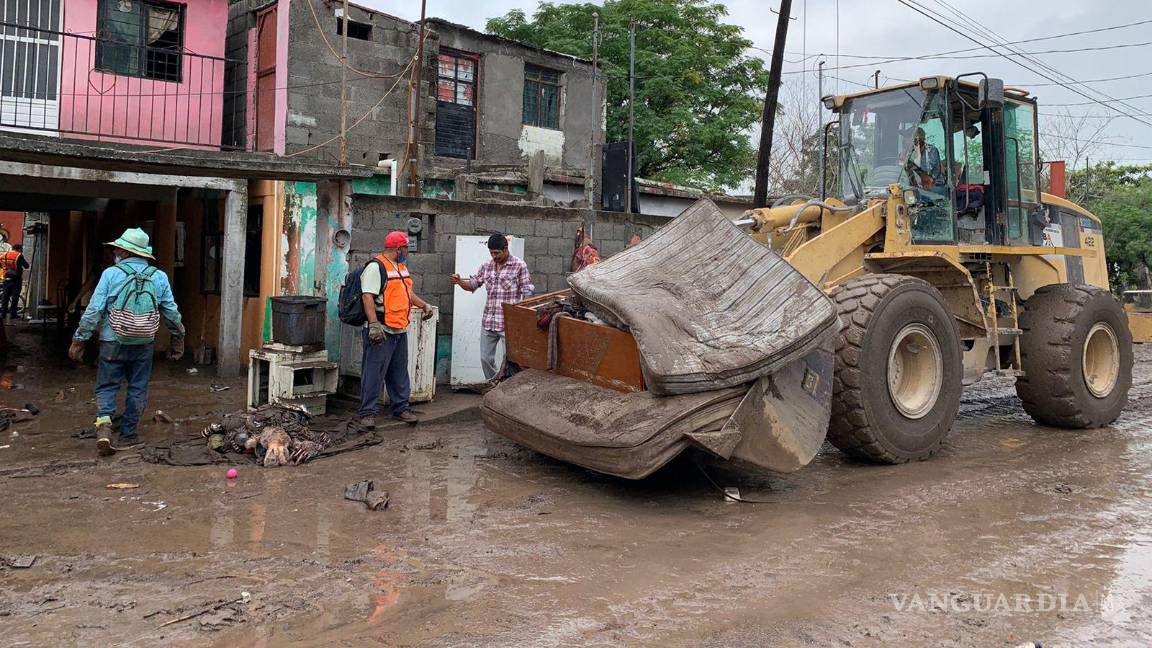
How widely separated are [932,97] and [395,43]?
12275 millimetres

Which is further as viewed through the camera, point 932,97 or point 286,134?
point 286,134

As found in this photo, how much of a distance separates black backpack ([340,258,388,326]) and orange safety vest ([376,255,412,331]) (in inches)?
1.2

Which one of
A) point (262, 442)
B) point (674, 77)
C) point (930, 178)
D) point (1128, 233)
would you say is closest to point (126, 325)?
point (262, 442)

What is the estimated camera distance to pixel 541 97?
2114 cm

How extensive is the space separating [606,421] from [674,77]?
67.8 feet

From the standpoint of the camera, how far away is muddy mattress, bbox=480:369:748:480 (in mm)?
5148

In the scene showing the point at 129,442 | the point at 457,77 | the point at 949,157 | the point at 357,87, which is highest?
the point at 457,77

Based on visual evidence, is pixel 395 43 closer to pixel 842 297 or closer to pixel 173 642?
pixel 842 297

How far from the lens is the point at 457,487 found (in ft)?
19.5

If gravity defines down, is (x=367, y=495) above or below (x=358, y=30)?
below

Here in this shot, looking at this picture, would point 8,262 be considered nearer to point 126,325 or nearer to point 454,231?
point 454,231

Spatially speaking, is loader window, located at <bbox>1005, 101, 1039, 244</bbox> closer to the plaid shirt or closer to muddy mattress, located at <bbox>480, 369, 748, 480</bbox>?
muddy mattress, located at <bbox>480, 369, 748, 480</bbox>

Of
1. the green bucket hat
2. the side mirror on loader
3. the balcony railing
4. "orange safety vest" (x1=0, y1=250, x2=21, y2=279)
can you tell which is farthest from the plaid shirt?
"orange safety vest" (x1=0, y1=250, x2=21, y2=279)

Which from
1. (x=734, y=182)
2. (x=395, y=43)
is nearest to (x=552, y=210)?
(x=395, y=43)
